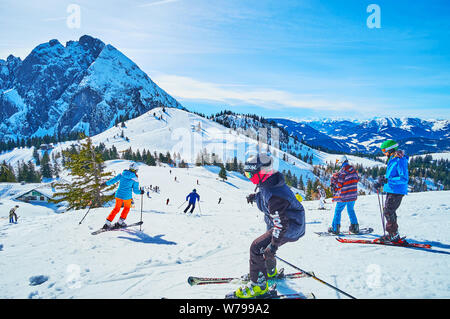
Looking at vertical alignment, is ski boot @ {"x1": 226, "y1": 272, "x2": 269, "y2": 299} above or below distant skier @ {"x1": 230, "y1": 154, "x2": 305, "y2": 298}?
below

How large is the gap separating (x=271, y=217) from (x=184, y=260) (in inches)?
120

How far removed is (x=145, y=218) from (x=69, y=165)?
54.1 ft

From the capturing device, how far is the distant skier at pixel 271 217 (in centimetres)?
386

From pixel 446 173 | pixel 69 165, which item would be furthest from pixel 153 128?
pixel 446 173

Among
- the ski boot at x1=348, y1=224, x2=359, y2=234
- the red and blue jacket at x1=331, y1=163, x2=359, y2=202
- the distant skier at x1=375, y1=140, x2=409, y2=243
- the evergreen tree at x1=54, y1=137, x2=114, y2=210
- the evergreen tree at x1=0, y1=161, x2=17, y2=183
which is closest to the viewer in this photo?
the distant skier at x1=375, y1=140, x2=409, y2=243

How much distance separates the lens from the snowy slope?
4208mm

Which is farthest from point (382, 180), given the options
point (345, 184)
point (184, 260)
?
point (184, 260)

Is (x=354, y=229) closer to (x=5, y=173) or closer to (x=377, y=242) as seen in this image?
(x=377, y=242)

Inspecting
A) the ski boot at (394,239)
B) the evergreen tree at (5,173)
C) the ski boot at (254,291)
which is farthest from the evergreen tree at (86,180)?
the ski boot at (394,239)

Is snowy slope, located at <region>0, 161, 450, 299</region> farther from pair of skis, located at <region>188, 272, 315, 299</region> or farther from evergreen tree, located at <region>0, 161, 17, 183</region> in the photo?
evergreen tree, located at <region>0, 161, 17, 183</region>

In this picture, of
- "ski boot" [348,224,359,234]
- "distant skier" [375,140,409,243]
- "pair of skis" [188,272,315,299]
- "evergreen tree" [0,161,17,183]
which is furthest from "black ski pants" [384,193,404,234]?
"evergreen tree" [0,161,17,183]

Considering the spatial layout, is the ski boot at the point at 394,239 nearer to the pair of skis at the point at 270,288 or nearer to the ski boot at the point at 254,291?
the pair of skis at the point at 270,288
